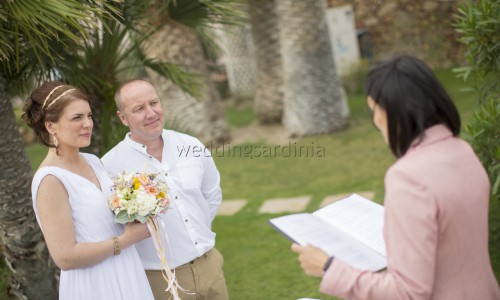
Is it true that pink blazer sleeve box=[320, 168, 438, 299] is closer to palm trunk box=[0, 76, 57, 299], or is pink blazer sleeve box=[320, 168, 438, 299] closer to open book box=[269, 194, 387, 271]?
open book box=[269, 194, 387, 271]

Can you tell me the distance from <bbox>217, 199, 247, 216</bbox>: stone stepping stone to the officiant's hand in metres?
5.57

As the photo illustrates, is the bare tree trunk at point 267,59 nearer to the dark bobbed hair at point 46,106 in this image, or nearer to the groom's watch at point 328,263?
the dark bobbed hair at point 46,106

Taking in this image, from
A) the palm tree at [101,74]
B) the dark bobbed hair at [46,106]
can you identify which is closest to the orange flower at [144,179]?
the dark bobbed hair at [46,106]

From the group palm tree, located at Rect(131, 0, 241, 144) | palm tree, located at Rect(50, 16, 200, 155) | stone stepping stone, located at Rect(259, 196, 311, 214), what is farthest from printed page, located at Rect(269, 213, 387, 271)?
palm tree, located at Rect(131, 0, 241, 144)

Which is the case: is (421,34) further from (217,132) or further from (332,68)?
(217,132)

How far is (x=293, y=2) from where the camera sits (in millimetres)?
11008

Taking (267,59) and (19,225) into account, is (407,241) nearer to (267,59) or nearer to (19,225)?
(19,225)

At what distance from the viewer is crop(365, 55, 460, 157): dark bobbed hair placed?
186 cm

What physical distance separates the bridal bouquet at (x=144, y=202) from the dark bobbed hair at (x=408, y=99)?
4.25 feet

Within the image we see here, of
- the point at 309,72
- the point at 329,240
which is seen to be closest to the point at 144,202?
the point at 329,240

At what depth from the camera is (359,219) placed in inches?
93.0

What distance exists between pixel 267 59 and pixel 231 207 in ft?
15.9

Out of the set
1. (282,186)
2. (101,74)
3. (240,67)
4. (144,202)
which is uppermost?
(101,74)

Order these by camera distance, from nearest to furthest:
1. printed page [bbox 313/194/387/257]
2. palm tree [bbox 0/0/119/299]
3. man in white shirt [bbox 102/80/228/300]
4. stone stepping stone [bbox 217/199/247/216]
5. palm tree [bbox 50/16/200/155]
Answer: printed page [bbox 313/194/387/257]
man in white shirt [bbox 102/80/228/300]
palm tree [bbox 0/0/119/299]
palm tree [bbox 50/16/200/155]
stone stepping stone [bbox 217/199/247/216]
